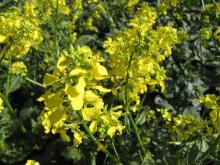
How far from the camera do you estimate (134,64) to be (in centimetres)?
277

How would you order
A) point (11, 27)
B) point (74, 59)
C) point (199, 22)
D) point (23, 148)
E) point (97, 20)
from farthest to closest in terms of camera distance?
1. point (97, 20)
2. point (199, 22)
3. point (23, 148)
4. point (11, 27)
5. point (74, 59)

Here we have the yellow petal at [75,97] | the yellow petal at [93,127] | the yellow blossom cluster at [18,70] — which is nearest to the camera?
the yellow petal at [75,97]

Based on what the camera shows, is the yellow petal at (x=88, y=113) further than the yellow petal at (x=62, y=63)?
Yes

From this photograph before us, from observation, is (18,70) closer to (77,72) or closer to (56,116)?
(56,116)

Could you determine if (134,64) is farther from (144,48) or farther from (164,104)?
(164,104)

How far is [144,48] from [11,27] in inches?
37.8

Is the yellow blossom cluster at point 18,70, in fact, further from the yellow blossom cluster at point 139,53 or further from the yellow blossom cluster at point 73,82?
the yellow blossom cluster at point 73,82

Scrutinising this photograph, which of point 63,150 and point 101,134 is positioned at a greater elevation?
point 101,134

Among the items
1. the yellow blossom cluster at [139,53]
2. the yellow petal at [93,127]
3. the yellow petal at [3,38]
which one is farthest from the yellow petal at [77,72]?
the yellow petal at [3,38]

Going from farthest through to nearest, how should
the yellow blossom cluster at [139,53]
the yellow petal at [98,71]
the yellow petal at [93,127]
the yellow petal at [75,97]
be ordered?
1. the yellow blossom cluster at [139,53]
2. the yellow petal at [93,127]
3. the yellow petal at [98,71]
4. the yellow petal at [75,97]

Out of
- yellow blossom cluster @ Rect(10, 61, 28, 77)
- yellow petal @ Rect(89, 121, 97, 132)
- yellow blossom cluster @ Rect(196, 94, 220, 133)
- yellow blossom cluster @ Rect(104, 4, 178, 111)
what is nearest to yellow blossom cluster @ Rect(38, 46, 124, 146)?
yellow petal @ Rect(89, 121, 97, 132)

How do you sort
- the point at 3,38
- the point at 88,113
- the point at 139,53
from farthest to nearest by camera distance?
the point at 3,38 → the point at 139,53 → the point at 88,113

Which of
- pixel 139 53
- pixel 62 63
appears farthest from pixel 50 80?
pixel 139 53

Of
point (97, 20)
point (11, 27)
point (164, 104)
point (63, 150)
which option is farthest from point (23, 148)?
point (97, 20)
